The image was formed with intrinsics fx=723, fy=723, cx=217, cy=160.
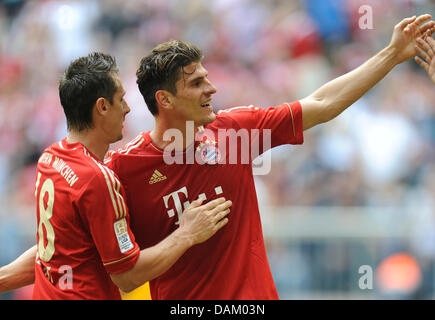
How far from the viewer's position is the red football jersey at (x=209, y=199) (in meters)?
4.42

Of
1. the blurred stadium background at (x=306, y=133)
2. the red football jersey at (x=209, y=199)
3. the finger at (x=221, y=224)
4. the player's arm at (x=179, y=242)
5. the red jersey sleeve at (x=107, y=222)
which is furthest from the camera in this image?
the blurred stadium background at (x=306, y=133)

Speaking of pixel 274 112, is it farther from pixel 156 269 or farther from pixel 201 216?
pixel 156 269

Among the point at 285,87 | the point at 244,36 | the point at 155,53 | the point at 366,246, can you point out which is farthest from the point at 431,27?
the point at 244,36

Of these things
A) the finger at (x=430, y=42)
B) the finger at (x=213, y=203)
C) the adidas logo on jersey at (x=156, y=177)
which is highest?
the finger at (x=430, y=42)

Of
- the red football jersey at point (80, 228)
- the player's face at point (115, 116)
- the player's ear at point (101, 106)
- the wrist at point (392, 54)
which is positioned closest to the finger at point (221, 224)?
the red football jersey at point (80, 228)

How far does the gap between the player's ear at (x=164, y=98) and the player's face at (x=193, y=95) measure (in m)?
0.04

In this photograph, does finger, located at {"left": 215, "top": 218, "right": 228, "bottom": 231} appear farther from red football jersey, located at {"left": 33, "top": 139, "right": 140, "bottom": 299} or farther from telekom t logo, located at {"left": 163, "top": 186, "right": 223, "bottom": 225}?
red football jersey, located at {"left": 33, "top": 139, "right": 140, "bottom": 299}

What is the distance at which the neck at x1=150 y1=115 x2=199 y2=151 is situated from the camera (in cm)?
452

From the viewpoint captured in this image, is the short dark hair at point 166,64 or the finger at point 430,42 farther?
the finger at point 430,42

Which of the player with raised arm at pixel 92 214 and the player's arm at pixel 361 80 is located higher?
the player's arm at pixel 361 80

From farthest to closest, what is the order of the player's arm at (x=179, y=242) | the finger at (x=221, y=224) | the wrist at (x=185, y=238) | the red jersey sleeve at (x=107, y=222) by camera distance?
the finger at (x=221, y=224) < the wrist at (x=185, y=238) < the player's arm at (x=179, y=242) < the red jersey sleeve at (x=107, y=222)

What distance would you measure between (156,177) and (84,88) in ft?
2.34

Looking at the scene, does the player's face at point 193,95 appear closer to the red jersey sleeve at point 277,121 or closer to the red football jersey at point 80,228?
the red jersey sleeve at point 277,121

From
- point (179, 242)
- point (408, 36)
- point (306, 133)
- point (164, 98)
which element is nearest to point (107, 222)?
point (179, 242)
